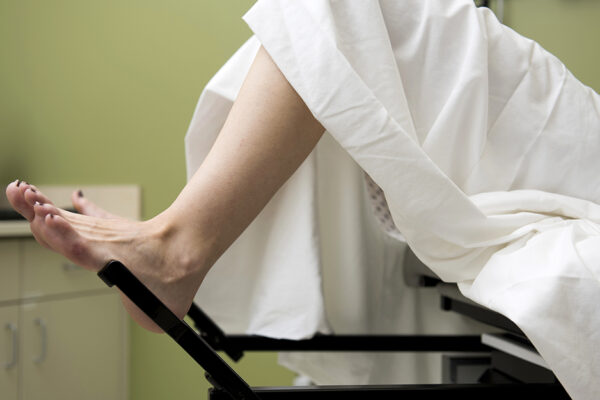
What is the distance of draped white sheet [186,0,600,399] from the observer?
575 mm

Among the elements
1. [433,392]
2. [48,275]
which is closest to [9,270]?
[48,275]

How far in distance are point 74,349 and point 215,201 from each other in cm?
116

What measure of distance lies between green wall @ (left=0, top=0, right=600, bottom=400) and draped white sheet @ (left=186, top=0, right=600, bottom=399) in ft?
3.42

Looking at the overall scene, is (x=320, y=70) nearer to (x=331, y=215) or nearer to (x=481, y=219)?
(x=481, y=219)

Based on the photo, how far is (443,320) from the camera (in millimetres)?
1185

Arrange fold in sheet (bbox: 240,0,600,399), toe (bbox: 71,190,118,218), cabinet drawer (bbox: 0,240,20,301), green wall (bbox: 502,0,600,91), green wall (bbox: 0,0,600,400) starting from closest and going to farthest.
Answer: fold in sheet (bbox: 240,0,600,399) < toe (bbox: 71,190,118,218) < cabinet drawer (bbox: 0,240,20,301) < green wall (bbox: 0,0,600,400) < green wall (bbox: 502,0,600,91)

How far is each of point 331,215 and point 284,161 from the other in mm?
337

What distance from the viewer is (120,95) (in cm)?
193

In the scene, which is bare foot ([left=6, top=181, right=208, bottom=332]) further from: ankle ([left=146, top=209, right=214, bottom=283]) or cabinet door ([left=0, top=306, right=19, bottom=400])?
cabinet door ([left=0, top=306, right=19, bottom=400])

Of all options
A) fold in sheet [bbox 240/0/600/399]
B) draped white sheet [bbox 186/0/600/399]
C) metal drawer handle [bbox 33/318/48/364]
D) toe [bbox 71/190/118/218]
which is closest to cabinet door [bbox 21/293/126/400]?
metal drawer handle [bbox 33/318/48/364]

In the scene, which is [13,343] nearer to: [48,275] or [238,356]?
[48,275]

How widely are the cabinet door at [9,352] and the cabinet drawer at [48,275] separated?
0.06 metres

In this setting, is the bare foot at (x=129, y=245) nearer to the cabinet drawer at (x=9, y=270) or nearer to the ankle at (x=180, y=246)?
the ankle at (x=180, y=246)

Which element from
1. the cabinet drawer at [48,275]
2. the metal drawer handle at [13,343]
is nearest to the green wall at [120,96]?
the cabinet drawer at [48,275]
